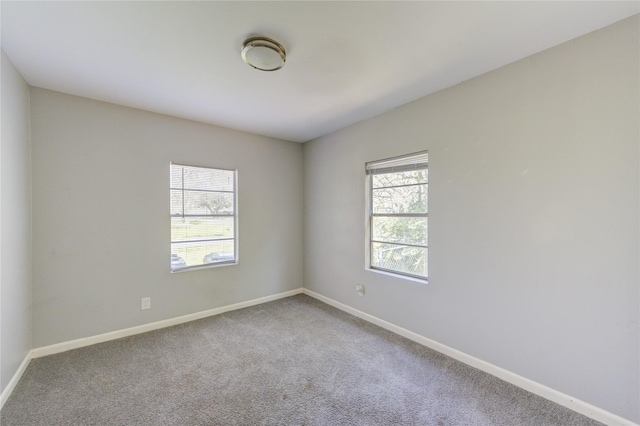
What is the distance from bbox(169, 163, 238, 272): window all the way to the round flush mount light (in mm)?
1862

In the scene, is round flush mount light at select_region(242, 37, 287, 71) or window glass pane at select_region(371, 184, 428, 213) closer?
round flush mount light at select_region(242, 37, 287, 71)

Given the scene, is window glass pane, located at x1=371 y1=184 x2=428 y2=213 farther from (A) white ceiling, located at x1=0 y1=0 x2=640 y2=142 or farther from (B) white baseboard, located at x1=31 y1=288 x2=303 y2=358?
(B) white baseboard, located at x1=31 y1=288 x2=303 y2=358

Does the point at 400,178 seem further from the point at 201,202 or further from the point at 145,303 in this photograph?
the point at 145,303

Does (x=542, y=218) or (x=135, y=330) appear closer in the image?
(x=542, y=218)

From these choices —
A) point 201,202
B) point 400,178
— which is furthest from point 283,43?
point 201,202

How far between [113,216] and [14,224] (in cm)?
77

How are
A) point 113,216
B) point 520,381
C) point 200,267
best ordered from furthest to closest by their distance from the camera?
1. point 200,267
2. point 113,216
3. point 520,381

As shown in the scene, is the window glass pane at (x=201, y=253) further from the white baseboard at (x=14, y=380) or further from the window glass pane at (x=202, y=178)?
the white baseboard at (x=14, y=380)

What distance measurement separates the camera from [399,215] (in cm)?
302

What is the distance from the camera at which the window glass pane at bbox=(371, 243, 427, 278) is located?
2820 millimetres

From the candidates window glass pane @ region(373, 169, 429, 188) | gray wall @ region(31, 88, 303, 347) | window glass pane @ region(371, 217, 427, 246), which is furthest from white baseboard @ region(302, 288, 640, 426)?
gray wall @ region(31, 88, 303, 347)

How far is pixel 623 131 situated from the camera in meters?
1.64

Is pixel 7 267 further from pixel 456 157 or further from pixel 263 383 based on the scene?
pixel 456 157

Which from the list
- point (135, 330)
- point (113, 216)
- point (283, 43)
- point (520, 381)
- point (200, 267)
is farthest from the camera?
point (200, 267)
